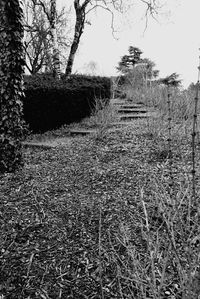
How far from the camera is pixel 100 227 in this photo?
1.23 m

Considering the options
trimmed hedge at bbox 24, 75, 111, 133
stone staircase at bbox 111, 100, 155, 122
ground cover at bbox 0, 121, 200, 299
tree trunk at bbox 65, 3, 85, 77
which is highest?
tree trunk at bbox 65, 3, 85, 77

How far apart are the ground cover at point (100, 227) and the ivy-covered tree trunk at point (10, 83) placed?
309 millimetres

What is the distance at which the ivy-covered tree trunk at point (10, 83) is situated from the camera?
3.22 m

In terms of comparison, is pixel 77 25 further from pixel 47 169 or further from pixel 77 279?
pixel 77 279

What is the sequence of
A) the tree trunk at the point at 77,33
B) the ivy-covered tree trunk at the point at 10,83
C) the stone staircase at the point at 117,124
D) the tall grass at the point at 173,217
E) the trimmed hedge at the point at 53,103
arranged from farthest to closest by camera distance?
the tree trunk at the point at 77,33 → the trimmed hedge at the point at 53,103 → the stone staircase at the point at 117,124 → the ivy-covered tree trunk at the point at 10,83 → the tall grass at the point at 173,217

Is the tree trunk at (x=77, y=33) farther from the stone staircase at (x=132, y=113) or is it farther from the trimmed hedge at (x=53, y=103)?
the stone staircase at (x=132, y=113)

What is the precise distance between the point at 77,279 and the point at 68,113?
17.6 feet

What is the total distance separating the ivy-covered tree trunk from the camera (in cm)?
322

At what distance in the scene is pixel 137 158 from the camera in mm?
3559

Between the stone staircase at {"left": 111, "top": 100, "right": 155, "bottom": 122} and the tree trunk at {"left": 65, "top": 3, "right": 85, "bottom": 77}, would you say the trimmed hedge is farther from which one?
the tree trunk at {"left": 65, "top": 3, "right": 85, "bottom": 77}

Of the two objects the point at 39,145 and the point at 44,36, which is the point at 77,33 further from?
the point at 39,145

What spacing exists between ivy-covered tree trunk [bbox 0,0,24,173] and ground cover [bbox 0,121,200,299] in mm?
309

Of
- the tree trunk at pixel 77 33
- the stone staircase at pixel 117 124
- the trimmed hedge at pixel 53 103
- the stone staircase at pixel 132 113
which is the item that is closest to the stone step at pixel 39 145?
the stone staircase at pixel 117 124

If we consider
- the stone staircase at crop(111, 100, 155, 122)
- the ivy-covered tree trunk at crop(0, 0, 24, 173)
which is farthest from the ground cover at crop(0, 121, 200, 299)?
the stone staircase at crop(111, 100, 155, 122)
